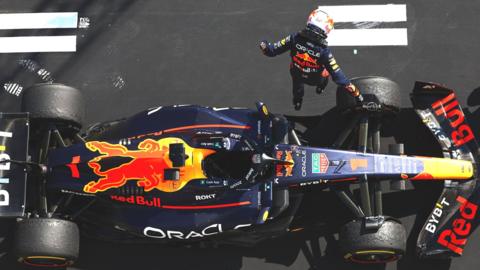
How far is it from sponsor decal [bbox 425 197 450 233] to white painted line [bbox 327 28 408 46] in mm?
2558

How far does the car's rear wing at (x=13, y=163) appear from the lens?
30.8 ft

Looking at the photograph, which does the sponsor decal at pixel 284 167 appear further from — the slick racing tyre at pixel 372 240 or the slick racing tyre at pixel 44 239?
the slick racing tyre at pixel 44 239

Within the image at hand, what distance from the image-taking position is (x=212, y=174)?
9.00 meters

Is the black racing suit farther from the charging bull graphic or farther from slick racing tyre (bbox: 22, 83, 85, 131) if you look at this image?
slick racing tyre (bbox: 22, 83, 85, 131)

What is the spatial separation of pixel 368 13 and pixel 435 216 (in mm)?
3261

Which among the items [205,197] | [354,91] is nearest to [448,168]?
[354,91]

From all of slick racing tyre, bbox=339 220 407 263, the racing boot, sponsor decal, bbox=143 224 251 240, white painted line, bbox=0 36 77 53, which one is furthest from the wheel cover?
white painted line, bbox=0 36 77 53

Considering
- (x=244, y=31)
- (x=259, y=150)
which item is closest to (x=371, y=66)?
(x=244, y=31)

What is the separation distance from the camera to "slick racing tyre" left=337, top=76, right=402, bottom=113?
9414 millimetres

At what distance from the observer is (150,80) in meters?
10.9

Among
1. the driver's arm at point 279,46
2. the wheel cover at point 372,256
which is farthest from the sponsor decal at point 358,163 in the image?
the driver's arm at point 279,46

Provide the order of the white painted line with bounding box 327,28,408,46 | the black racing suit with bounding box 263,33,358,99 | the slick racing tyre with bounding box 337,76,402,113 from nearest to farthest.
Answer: the black racing suit with bounding box 263,33,358,99 → the slick racing tyre with bounding box 337,76,402,113 → the white painted line with bounding box 327,28,408,46

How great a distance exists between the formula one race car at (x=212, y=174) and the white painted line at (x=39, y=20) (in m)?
1.92

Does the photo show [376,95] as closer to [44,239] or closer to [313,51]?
[313,51]
